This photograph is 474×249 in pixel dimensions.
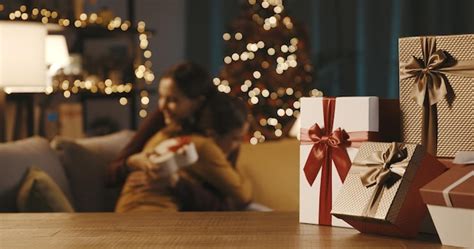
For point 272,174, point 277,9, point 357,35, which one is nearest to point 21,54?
point 272,174

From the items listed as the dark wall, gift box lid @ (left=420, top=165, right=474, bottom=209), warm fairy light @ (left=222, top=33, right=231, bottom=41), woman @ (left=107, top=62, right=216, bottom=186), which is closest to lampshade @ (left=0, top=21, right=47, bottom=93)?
woman @ (left=107, top=62, right=216, bottom=186)

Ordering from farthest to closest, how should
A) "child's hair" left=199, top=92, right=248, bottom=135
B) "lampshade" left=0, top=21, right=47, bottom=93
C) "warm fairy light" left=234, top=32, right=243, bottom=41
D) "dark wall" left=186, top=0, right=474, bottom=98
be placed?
"dark wall" left=186, top=0, right=474, bottom=98 → "warm fairy light" left=234, top=32, right=243, bottom=41 → "lampshade" left=0, top=21, right=47, bottom=93 → "child's hair" left=199, top=92, right=248, bottom=135

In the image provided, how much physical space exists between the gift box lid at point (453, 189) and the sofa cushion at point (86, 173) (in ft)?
8.91

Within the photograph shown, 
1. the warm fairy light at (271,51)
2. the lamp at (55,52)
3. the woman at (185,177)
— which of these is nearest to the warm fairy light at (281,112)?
the warm fairy light at (271,51)

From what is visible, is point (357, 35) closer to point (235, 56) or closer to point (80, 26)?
point (235, 56)

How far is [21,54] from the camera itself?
405 cm

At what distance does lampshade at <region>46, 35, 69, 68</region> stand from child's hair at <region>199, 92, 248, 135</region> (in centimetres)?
161

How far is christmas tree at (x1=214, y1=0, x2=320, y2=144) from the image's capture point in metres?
6.36

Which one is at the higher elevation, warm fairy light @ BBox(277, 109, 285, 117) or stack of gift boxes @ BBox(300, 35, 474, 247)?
stack of gift boxes @ BBox(300, 35, 474, 247)

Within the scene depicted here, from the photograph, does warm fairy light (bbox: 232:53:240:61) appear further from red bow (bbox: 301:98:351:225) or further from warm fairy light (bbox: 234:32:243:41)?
red bow (bbox: 301:98:351:225)

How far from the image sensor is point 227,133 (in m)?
3.85

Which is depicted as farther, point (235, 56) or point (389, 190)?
point (235, 56)

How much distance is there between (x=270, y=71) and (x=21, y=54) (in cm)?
256

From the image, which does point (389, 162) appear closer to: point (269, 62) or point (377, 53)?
point (269, 62)
